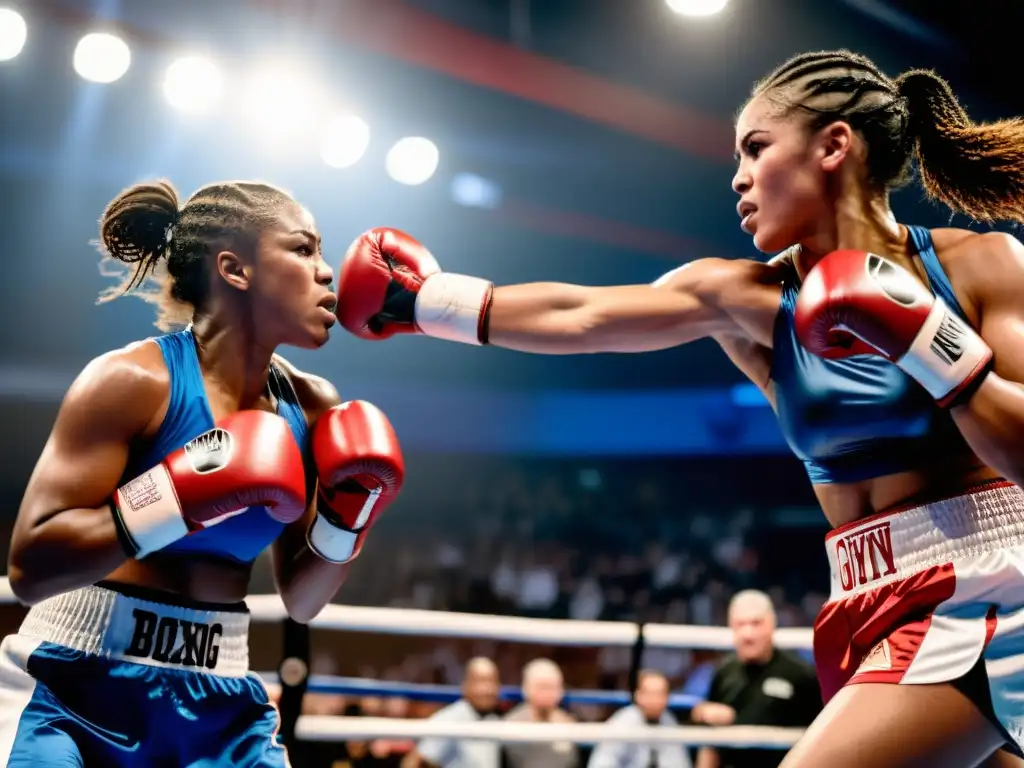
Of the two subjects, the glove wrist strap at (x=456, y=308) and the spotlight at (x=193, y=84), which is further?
the spotlight at (x=193, y=84)

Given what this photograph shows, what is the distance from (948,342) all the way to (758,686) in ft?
7.99

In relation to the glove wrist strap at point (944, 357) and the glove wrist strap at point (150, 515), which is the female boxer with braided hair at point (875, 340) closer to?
the glove wrist strap at point (944, 357)

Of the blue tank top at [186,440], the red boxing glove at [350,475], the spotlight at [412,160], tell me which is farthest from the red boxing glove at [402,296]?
the spotlight at [412,160]

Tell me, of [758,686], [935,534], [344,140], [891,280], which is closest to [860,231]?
[891,280]

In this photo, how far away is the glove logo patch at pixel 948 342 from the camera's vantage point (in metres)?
1.53

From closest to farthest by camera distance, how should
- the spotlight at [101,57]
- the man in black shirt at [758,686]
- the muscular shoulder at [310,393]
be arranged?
the muscular shoulder at [310,393]
the man in black shirt at [758,686]
the spotlight at [101,57]

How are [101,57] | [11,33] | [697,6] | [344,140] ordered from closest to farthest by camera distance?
[11,33] → [101,57] → [697,6] → [344,140]

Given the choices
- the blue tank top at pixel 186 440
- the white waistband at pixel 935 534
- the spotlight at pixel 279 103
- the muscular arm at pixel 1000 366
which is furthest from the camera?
the spotlight at pixel 279 103

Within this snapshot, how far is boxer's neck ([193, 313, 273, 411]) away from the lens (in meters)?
1.95

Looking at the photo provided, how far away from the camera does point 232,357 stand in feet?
6.45

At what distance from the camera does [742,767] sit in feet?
11.9

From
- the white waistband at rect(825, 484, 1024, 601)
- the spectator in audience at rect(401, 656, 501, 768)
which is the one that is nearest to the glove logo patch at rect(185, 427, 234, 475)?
the white waistband at rect(825, 484, 1024, 601)

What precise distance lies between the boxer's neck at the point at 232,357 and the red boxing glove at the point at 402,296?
0.62 ft

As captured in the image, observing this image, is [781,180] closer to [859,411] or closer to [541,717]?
[859,411]
